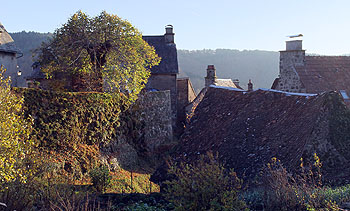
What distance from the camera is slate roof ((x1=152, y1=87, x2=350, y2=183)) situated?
8.00 m

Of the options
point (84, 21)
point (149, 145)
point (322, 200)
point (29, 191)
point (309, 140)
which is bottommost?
point (149, 145)

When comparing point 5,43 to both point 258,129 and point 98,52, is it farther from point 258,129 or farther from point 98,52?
point 258,129

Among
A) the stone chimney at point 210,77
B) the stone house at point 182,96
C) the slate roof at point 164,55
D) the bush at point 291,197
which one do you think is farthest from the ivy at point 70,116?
the stone house at point 182,96

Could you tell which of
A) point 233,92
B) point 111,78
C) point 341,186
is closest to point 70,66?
point 111,78

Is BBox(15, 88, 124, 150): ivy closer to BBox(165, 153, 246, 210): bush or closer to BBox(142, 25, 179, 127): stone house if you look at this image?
BBox(165, 153, 246, 210): bush

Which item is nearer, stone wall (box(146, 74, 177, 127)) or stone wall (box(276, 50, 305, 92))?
stone wall (box(276, 50, 305, 92))

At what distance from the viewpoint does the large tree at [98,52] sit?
60.1ft

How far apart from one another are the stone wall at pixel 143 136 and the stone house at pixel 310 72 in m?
8.32

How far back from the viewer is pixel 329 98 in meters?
8.52

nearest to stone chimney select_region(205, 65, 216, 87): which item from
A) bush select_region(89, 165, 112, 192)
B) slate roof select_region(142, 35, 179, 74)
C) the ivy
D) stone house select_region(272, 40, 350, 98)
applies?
slate roof select_region(142, 35, 179, 74)

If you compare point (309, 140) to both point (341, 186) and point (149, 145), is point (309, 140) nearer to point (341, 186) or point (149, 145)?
point (341, 186)

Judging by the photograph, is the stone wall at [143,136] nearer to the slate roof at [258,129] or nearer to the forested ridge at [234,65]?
the slate roof at [258,129]

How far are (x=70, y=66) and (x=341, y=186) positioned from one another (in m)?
15.2

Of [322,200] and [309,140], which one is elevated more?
[309,140]
